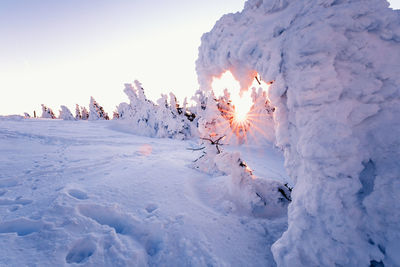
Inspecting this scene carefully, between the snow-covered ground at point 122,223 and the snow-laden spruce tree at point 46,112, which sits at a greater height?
the snow-laden spruce tree at point 46,112

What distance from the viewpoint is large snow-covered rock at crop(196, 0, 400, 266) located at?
1.98 meters

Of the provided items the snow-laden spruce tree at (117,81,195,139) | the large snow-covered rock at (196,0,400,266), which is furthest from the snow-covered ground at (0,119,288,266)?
the snow-laden spruce tree at (117,81,195,139)

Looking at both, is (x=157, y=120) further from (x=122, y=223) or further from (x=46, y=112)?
(x=46, y=112)

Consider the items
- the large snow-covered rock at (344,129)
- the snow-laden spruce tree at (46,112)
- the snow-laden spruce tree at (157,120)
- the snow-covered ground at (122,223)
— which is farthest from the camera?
the snow-laden spruce tree at (46,112)

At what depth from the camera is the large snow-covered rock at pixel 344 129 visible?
1.98m

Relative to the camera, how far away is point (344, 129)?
2.11 metres

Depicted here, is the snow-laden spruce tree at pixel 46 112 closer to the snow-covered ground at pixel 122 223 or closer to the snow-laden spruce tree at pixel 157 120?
the snow-laden spruce tree at pixel 157 120

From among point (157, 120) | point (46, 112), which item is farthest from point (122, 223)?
point (46, 112)

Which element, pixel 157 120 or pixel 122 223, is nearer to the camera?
pixel 122 223

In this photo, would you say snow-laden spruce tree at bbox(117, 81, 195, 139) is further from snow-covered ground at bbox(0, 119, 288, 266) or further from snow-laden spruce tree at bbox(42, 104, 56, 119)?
snow-laden spruce tree at bbox(42, 104, 56, 119)

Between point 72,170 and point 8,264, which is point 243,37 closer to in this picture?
point 8,264

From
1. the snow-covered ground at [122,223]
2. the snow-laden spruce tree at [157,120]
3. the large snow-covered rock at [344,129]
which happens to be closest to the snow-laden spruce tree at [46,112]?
the snow-laden spruce tree at [157,120]

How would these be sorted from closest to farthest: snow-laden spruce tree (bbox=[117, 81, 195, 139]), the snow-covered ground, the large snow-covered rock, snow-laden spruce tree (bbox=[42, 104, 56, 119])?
the large snow-covered rock → the snow-covered ground → snow-laden spruce tree (bbox=[117, 81, 195, 139]) → snow-laden spruce tree (bbox=[42, 104, 56, 119])

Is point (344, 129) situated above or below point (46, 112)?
below
